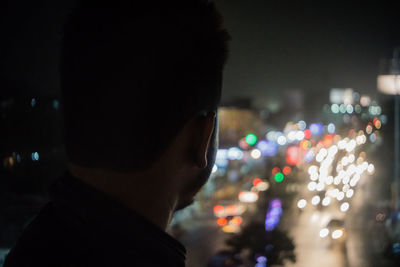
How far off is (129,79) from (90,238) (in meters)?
0.31

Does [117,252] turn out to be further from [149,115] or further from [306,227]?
[306,227]

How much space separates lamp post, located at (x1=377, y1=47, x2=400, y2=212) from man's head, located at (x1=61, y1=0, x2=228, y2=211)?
4409 millimetres

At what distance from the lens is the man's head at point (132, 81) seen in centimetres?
72

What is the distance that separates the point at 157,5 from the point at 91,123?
0.28 meters

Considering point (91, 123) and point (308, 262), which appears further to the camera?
point (308, 262)

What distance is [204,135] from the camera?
808 mm

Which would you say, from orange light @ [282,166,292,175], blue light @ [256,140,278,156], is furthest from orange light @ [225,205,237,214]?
blue light @ [256,140,278,156]

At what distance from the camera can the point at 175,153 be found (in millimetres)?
787

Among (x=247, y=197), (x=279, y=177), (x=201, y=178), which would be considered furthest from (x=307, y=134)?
(x=201, y=178)

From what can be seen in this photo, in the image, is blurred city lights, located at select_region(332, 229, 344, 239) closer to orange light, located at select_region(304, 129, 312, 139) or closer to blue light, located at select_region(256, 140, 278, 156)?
blue light, located at select_region(256, 140, 278, 156)

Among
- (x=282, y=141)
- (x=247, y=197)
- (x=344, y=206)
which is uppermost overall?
(x=282, y=141)

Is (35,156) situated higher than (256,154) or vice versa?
(256,154)

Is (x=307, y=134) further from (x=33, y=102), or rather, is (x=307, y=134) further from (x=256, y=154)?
(x=33, y=102)

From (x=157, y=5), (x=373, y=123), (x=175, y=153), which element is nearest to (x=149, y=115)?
(x=175, y=153)
